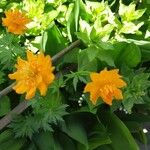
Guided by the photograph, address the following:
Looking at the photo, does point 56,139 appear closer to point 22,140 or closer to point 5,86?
point 22,140

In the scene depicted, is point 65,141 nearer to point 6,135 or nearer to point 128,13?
point 6,135

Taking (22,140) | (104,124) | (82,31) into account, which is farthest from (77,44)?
(22,140)

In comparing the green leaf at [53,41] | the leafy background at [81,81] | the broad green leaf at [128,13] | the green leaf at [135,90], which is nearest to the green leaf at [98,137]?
the leafy background at [81,81]

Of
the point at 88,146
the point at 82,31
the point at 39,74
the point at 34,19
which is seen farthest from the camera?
the point at 34,19

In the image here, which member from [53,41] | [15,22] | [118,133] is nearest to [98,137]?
[118,133]

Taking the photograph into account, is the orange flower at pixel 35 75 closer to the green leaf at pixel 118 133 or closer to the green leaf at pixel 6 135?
the green leaf at pixel 6 135

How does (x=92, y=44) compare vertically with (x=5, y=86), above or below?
above

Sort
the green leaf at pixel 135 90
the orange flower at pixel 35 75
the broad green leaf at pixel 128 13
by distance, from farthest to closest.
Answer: the broad green leaf at pixel 128 13 < the green leaf at pixel 135 90 < the orange flower at pixel 35 75

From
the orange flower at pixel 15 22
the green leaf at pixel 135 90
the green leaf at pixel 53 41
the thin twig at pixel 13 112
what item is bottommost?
the thin twig at pixel 13 112
